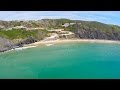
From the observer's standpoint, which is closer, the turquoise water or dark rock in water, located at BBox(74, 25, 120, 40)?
the turquoise water

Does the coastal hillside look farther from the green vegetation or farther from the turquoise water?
the turquoise water

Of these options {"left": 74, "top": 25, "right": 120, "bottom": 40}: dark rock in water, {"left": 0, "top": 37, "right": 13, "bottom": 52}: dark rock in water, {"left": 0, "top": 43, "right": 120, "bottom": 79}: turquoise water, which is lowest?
{"left": 0, "top": 43, "right": 120, "bottom": 79}: turquoise water

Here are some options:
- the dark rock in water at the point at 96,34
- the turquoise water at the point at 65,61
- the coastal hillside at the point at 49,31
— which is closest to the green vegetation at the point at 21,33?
the coastal hillside at the point at 49,31

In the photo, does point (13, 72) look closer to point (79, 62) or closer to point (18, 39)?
point (18, 39)

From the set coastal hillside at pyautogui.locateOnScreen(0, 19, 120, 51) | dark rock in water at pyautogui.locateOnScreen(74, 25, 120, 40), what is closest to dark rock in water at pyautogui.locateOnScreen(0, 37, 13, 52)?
coastal hillside at pyautogui.locateOnScreen(0, 19, 120, 51)

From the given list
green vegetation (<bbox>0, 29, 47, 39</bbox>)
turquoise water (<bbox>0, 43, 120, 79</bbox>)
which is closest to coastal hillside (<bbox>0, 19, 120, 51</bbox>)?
green vegetation (<bbox>0, 29, 47, 39</bbox>)

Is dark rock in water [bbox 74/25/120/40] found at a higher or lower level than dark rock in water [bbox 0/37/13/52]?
higher
